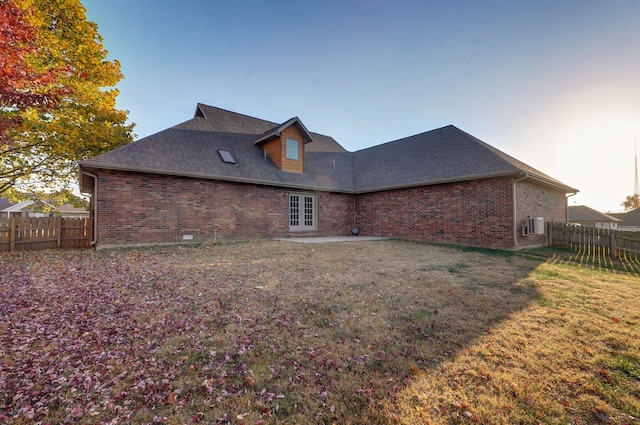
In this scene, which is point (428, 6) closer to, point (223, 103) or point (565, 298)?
point (565, 298)

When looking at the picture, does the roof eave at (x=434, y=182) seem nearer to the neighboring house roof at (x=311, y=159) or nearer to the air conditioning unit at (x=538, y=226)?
the neighboring house roof at (x=311, y=159)

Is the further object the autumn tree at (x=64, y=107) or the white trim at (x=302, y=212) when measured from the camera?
the white trim at (x=302, y=212)

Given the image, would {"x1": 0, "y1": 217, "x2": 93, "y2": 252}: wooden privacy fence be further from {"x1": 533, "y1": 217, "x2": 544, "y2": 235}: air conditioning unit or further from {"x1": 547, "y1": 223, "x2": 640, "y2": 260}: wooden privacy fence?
{"x1": 547, "y1": 223, "x2": 640, "y2": 260}: wooden privacy fence

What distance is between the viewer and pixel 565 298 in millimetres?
4906

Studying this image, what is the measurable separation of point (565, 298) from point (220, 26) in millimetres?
14920

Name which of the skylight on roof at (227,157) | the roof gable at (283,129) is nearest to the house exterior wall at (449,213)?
the roof gable at (283,129)

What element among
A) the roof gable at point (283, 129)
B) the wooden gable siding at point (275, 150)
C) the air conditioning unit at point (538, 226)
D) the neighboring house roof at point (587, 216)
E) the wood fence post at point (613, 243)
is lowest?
the wood fence post at point (613, 243)

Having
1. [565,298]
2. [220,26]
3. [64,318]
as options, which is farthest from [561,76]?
[64,318]

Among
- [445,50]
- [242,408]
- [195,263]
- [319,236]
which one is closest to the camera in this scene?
[242,408]

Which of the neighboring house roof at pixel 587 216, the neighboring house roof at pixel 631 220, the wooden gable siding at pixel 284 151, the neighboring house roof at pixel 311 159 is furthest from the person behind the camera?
the neighboring house roof at pixel 631 220

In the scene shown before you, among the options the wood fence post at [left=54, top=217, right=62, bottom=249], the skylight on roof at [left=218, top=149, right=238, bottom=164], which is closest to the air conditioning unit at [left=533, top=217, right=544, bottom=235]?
the skylight on roof at [left=218, top=149, right=238, bottom=164]

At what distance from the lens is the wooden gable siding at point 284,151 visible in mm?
13992

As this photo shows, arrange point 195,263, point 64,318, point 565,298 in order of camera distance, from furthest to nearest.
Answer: point 195,263 < point 565,298 < point 64,318

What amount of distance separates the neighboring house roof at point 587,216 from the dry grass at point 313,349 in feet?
135
